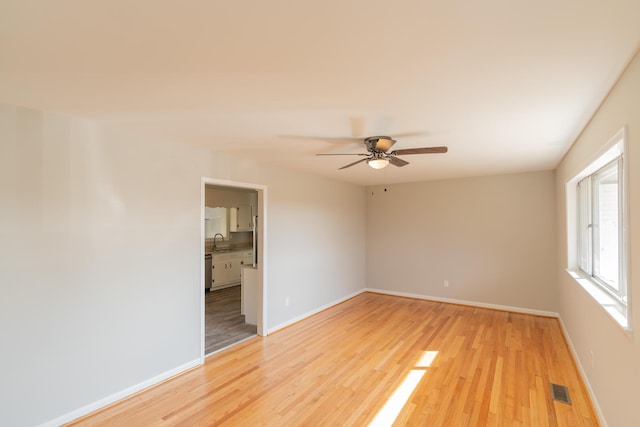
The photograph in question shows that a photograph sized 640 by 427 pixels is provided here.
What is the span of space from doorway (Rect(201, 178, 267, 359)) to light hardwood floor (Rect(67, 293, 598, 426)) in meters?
0.48

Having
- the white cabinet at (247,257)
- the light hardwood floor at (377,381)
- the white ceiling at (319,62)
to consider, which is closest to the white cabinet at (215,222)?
the white cabinet at (247,257)

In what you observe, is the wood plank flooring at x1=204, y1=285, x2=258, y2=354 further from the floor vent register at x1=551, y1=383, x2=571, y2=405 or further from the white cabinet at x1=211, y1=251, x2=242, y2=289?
the floor vent register at x1=551, y1=383, x2=571, y2=405

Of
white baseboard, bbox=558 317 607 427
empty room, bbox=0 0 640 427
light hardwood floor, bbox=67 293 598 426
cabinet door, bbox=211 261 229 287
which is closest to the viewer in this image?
empty room, bbox=0 0 640 427

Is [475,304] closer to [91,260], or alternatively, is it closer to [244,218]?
[244,218]

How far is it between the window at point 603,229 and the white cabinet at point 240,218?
6.40 m

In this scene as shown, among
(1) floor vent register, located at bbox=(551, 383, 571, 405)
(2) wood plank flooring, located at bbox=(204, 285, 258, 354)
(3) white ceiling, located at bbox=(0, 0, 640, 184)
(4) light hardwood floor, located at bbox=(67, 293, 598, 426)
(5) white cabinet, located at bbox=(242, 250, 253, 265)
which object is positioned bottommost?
(2) wood plank flooring, located at bbox=(204, 285, 258, 354)

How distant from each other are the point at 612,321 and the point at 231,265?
21.3ft

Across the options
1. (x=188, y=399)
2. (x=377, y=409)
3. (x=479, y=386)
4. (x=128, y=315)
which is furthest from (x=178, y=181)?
(x=479, y=386)

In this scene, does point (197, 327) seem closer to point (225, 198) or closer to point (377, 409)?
point (377, 409)

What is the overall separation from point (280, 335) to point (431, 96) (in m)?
3.52

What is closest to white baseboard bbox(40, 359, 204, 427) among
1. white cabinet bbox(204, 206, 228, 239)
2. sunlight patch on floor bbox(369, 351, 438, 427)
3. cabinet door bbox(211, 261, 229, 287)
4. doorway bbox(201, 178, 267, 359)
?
doorway bbox(201, 178, 267, 359)

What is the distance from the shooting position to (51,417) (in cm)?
234

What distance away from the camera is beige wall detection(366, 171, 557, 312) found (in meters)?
5.04

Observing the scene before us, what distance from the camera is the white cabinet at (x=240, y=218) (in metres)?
7.73
